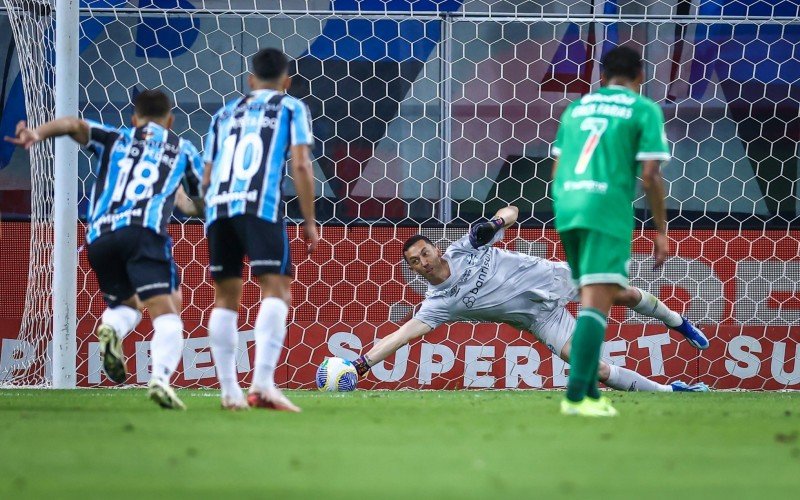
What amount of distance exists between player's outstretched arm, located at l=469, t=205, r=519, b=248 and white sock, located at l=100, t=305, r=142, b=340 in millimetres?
2526

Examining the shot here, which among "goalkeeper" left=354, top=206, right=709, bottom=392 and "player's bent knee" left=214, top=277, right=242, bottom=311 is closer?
"player's bent knee" left=214, top=277, right=242, bottom=311

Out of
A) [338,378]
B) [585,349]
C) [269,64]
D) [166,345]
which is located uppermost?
[269,64]

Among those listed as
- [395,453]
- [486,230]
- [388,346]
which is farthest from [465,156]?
[395,453]

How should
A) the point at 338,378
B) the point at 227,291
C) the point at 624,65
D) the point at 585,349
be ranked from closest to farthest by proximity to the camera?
the point at 585,349 < the point at 624,65 < the point at 227,291 < the point at 338,378

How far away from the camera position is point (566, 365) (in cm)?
899

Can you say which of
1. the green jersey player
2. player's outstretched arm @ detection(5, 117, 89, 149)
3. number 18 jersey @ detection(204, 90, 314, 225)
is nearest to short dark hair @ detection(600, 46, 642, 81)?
the green jersey player

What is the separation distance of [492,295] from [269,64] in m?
3.05

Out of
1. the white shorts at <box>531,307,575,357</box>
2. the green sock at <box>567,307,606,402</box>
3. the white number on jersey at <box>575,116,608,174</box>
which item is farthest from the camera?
the white shorts at <box>531,307,575,357</box>

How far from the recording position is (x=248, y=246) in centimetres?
537

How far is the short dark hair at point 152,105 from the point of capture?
601 cm

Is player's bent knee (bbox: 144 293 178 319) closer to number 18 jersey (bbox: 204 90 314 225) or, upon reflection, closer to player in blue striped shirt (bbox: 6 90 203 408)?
player in blue striped shirt (bbox: 6 90 203 408)

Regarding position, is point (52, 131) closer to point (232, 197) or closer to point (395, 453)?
point (232, 197)

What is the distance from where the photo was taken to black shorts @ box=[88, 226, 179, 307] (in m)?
5.74

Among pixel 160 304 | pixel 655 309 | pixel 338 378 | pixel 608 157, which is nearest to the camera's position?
pixel 608 157
